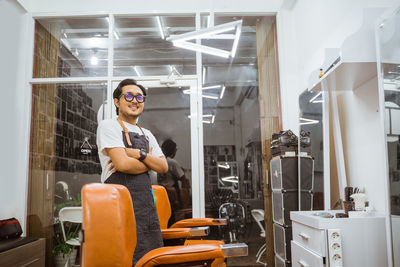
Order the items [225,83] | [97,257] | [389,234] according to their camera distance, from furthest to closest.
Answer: [225,83]
[389,234]
[97,257]

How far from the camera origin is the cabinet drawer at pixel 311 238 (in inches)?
75.5

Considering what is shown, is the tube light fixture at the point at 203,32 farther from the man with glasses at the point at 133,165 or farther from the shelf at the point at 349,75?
the man with glasses at the point at 133,165

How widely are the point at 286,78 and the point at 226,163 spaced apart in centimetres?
130

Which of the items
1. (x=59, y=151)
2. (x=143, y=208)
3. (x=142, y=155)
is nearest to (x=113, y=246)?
(x=143, y=208)

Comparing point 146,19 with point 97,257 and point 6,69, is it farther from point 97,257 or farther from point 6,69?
point 97,257

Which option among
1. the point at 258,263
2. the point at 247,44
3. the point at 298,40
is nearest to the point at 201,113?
the point at 247,44

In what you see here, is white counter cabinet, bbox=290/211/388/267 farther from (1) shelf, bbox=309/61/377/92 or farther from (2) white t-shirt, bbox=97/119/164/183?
(2) white t-shirt, bbox=97/119/164/183

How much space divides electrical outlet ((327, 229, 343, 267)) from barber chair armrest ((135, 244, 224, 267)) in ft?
2.86

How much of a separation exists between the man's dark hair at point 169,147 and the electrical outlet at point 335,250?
2405mm

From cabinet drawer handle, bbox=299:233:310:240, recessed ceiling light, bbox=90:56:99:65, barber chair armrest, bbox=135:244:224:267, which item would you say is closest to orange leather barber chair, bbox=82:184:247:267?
barber chair armrest, bbox=135:244:224:267

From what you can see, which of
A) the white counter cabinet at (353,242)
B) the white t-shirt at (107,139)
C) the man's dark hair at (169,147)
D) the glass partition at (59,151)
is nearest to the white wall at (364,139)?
the white counter cabinet at (353,242)

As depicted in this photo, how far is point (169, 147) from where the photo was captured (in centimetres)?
402

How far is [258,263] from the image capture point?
12.7ft

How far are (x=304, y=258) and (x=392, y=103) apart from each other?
113cm
